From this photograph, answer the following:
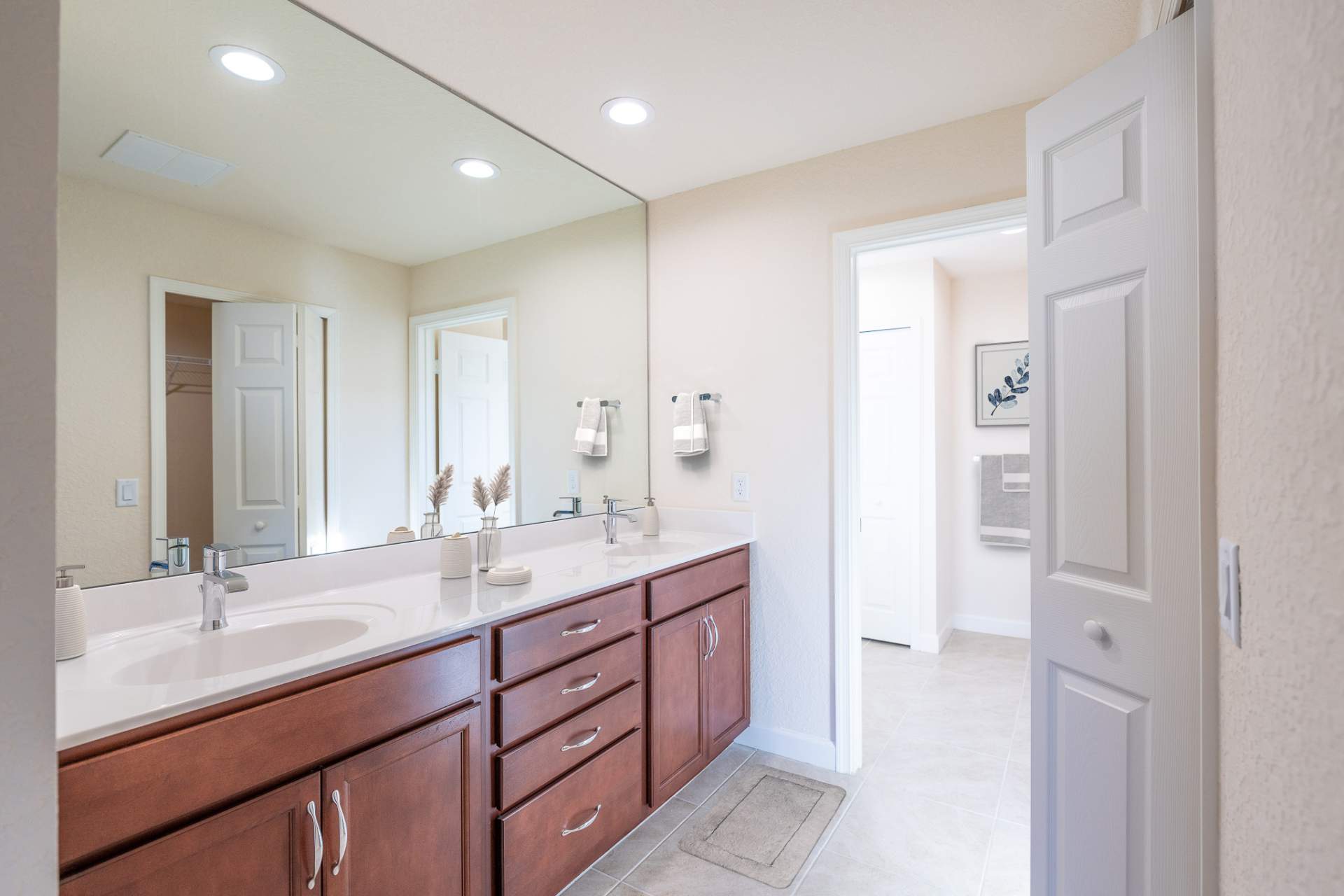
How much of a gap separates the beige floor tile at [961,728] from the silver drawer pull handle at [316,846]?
7.11ft

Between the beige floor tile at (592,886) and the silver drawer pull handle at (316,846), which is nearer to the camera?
the silver drawer pull handle at (316,846)

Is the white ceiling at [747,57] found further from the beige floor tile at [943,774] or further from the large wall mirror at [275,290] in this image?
the beige floor tile at [943,774]

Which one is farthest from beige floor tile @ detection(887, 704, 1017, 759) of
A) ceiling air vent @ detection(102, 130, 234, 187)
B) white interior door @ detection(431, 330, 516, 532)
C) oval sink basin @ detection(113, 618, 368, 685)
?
ceiling air vent @ detection(102, 130, 234, 187)

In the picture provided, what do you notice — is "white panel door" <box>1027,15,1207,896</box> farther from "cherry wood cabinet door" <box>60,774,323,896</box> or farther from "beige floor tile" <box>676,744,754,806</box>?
"cherry wood cabinet door" <box>60,774,323,896</box>

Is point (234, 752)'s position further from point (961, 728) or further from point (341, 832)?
point (961, 728)

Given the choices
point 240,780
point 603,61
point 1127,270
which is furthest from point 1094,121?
point 240,780

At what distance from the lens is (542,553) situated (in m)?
2.33

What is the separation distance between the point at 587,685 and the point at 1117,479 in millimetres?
1343

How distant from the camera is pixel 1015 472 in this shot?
13.0 feet

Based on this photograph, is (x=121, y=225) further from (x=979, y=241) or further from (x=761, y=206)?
(x=979, y=241)

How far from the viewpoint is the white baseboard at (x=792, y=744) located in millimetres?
2432

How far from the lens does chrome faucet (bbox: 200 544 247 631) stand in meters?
1.33

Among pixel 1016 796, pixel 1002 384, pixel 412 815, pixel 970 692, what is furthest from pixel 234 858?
pixel 1002 384

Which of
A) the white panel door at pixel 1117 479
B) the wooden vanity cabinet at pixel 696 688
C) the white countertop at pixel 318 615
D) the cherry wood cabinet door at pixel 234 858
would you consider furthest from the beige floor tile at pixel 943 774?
the cherry wood cabinet door at pixel 234 858
